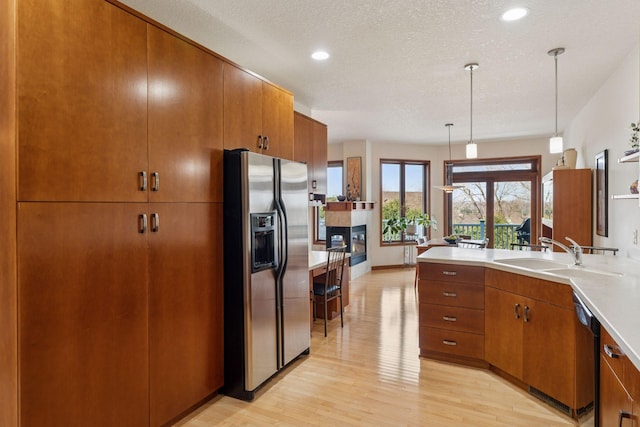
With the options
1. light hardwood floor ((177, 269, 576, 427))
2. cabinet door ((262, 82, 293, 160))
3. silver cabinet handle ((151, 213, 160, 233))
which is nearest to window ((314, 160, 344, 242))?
light hardwood floor ((177, 269, 576, 427))

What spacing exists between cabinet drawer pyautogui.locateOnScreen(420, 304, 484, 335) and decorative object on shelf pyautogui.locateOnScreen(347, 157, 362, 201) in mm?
4346

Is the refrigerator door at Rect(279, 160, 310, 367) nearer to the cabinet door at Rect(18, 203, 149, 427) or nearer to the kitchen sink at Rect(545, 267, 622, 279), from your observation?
the cabinet door at Rect(18, 203, 149, 427)

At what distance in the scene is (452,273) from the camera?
122 inches

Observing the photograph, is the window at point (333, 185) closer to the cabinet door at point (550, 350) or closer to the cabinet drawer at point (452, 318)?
the cabinet drawer at point (452, 318)

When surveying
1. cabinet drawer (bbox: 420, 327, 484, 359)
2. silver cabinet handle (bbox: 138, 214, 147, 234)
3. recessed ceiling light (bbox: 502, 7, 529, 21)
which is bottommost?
cabinet drawer (bbox: 420, 327, 484, 359)

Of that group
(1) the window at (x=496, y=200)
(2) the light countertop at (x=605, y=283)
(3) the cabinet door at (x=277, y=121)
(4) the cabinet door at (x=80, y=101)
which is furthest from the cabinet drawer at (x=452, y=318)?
(1) the window at (x=496, y=200)

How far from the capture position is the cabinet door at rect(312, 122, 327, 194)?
4.39m

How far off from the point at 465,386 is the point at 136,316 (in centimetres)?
232

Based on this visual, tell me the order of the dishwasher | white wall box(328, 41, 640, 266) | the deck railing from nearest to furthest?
the dishwasher < white wall box(328, 41, 640, 266) < the deck railing

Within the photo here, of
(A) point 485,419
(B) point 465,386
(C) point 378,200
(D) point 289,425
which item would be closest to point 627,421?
(A) point 485,419

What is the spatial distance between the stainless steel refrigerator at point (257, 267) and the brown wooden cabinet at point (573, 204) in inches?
132

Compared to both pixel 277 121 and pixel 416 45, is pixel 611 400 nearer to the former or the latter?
pixel 416 45

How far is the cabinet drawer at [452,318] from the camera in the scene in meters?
3.02

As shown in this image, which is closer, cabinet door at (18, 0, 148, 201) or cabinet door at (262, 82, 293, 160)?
cabinet door at (18, 0, 148, 201)
